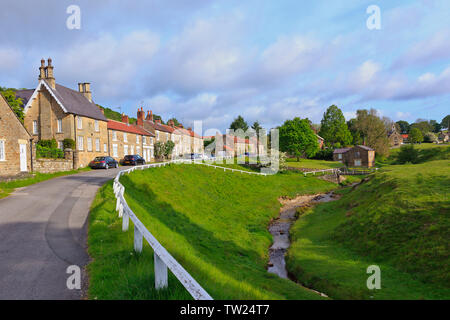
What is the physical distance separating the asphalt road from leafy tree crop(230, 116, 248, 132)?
3731 inches

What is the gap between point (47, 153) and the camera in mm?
27703

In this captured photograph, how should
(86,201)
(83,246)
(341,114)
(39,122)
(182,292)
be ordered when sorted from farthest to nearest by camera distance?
(341,114) → (39,122) → (86,201) → (83,246) → (182,292)

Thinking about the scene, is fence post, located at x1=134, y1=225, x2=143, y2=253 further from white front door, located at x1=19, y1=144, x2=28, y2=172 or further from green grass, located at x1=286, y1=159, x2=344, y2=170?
green grass, located at x1=286, y1=159, x2=344, y2=170

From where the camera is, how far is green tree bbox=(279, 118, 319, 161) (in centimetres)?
7556

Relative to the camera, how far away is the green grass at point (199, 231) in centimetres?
654

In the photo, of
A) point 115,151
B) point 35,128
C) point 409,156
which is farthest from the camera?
point 409,156

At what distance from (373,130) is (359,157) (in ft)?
64.8

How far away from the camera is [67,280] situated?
6.34 metres

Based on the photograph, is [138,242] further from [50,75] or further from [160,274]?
[50,75]

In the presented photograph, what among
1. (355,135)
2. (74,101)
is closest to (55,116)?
(74,101)

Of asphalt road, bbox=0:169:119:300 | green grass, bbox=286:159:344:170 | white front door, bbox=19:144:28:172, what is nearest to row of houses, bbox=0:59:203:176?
white front door, bbox=19:144:28:172

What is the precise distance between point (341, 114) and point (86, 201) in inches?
3713
